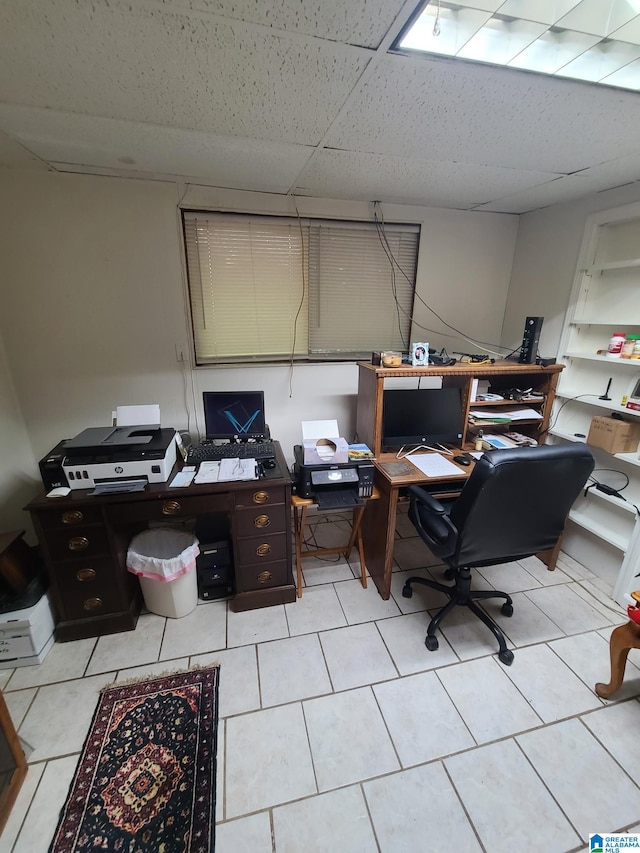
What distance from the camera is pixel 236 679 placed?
158 cm

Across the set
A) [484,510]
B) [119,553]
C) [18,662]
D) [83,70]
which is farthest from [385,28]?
[18,662]

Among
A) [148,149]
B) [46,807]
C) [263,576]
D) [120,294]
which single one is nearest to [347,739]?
[263,576]

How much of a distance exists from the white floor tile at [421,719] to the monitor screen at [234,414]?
1.52 m

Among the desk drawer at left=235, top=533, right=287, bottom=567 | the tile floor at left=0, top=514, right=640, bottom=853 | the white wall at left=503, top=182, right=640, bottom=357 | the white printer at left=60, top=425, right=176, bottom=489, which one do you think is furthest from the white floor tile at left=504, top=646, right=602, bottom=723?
the white printer at left=60, top=425, right=176, bottom=489

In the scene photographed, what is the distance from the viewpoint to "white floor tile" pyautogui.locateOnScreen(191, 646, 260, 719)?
1469 mm

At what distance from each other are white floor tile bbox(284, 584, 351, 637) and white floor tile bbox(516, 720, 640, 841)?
3.08ft

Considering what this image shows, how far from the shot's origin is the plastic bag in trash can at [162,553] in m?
1.76

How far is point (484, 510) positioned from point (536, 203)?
2.17 metres

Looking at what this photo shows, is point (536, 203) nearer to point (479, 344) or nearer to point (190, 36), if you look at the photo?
point (479, 344)

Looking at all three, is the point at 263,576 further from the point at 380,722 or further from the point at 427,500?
the point at 427,500

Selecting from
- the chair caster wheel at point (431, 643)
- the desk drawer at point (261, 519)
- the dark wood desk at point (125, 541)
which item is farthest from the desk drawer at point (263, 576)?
the chair caster wheel at point (431, 643)

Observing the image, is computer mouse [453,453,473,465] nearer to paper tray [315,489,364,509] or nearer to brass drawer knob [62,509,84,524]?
paper tray [315,489,364,509]

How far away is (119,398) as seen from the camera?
2.26 meters

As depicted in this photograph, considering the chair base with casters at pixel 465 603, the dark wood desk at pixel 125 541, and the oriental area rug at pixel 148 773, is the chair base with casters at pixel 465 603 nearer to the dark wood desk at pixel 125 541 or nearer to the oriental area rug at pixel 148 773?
the dark wood desk at pixel 125 541
